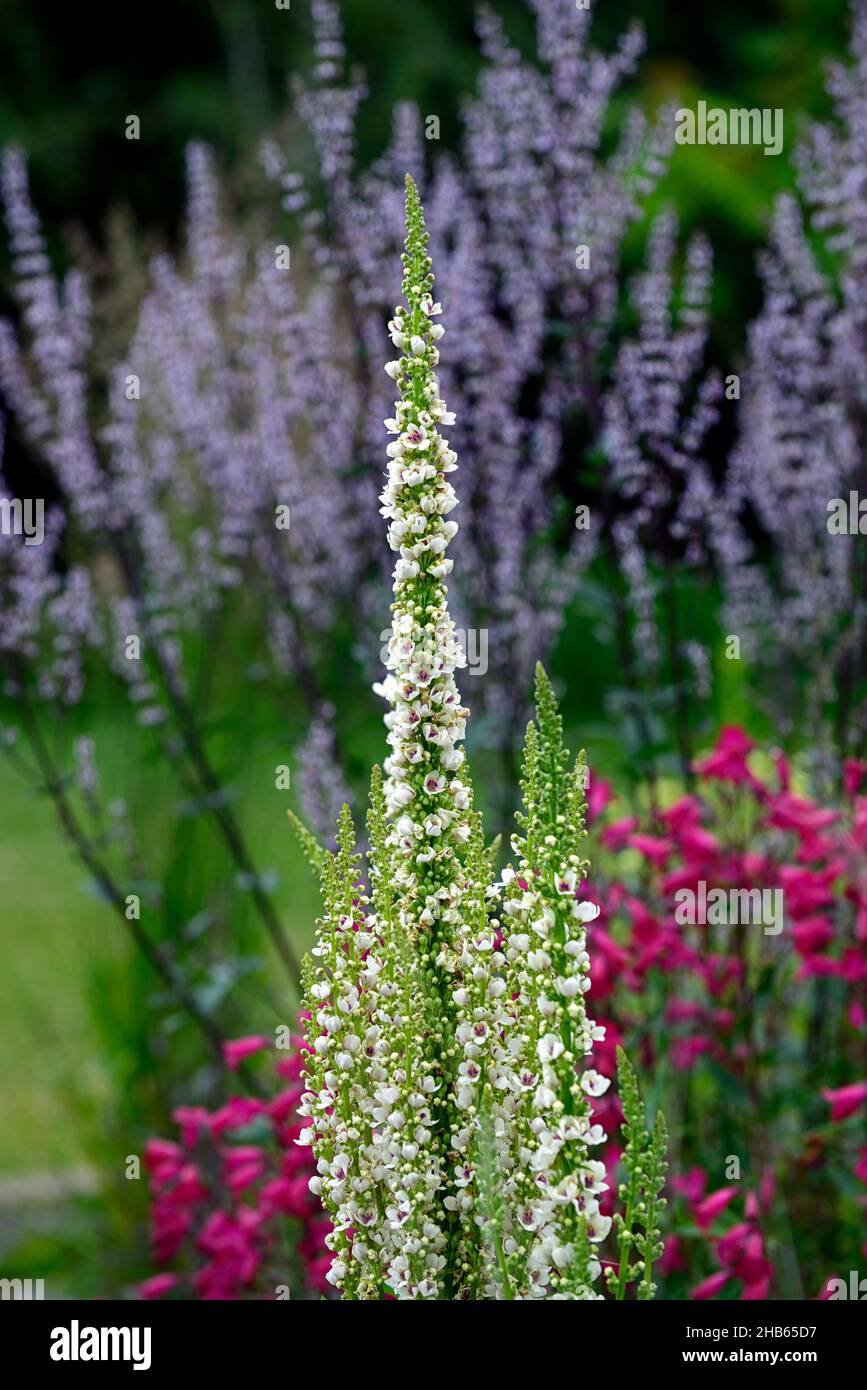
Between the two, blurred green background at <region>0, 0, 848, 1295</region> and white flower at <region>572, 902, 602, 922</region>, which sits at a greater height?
blurred green background at <region>0, 0, 848, 1295</region>

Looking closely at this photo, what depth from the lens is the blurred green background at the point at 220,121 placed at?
596 centimetres

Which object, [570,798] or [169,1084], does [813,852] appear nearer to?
[570,798]

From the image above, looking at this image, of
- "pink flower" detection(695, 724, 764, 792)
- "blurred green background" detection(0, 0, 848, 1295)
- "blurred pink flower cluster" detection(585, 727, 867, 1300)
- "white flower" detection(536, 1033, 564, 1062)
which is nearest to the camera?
"white flower" detection(536, 1033, 564, 1062)

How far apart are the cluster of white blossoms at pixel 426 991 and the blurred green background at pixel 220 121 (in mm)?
3438

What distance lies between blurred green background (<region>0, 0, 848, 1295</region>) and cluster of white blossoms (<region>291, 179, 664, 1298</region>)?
3.44 m

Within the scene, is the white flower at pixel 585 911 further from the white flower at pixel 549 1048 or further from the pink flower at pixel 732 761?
the pink flower at pixel 732 761

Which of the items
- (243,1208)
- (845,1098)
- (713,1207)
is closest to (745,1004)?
(845,1098)

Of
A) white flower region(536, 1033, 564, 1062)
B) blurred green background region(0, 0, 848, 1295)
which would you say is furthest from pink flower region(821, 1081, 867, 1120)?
blurred green background region(0, 0, 848, 1295)

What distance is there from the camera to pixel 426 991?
53.3 inches

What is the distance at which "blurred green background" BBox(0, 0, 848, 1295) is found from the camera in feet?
19.6

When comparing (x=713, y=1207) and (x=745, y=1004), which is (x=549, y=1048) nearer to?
(x=713, y=1207)

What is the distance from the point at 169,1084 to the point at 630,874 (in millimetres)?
1413

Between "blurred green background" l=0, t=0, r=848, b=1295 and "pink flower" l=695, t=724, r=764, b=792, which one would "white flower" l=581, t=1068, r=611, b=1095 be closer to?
"pink flower" l=695, t=724, r=764, b=792

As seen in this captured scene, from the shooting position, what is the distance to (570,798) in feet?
4.21
